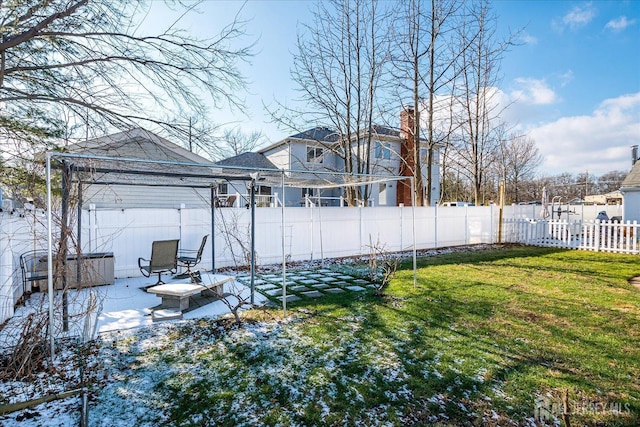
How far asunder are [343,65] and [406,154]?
856 centimetres

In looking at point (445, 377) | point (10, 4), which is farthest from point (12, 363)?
point (10, 4)

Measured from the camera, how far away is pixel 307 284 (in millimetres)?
7109

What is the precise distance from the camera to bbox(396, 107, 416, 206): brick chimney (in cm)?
1447

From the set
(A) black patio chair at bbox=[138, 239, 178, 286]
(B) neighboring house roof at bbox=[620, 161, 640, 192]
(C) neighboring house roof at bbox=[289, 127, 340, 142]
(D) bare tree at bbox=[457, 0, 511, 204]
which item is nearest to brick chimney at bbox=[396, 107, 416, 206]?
(D) bare tree at bbox=[457, 0, 511, 204]

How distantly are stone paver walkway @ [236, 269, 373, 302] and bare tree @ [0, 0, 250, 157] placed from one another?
3.58 metres

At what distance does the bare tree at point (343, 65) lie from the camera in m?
13.2

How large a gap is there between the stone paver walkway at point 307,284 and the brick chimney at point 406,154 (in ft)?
27.0

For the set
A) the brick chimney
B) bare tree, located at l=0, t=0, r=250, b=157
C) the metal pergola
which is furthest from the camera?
the brick chimney

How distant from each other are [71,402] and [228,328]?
194 centimetres

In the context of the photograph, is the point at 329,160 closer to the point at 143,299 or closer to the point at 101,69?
the point at 101,69

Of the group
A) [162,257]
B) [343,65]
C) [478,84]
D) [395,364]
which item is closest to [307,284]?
[162,257]

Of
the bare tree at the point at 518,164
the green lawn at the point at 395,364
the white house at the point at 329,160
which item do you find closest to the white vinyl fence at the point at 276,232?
the green lawn at the point at 395,364

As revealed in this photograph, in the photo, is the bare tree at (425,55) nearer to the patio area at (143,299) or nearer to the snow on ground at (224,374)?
the patio area at (143,299)

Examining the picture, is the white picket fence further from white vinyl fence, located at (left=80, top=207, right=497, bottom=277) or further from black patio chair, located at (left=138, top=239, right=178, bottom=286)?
black patio chair, located at (left=138, top=239, right=178, bottom=286)
